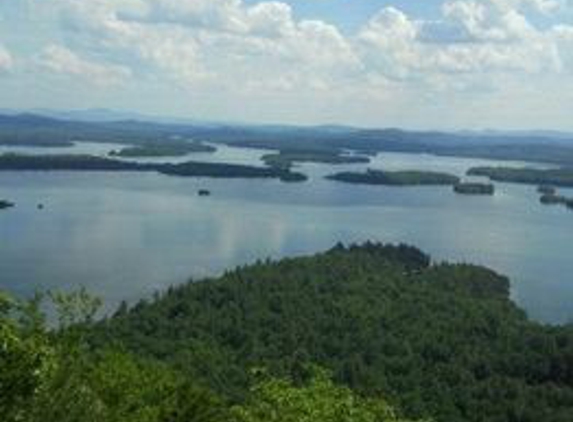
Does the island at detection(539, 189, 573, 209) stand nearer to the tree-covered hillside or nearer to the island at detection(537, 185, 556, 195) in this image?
the island at detection(537, 185, 556, 195)

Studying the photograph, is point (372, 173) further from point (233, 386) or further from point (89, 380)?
point (89, 380)

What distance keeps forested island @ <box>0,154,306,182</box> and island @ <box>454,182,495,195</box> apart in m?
21.8

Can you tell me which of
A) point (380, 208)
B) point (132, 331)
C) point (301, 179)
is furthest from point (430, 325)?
point (301, 179)

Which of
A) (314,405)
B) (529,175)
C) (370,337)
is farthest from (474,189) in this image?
(314,405)

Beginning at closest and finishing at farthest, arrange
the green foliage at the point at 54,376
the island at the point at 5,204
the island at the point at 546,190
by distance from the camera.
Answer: the green foliage at the point at 54,376, the island at the point at 5,204, the island at the point at 546,190

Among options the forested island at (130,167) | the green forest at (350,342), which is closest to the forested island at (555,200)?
the forested island at (130,167)

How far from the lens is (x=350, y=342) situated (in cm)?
5000

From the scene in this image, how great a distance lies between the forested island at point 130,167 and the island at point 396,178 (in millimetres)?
6483

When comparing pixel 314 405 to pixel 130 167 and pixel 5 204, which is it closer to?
pixel 5 204

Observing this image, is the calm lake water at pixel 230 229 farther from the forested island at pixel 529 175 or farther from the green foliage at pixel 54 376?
the green foliage at pixel 54 376

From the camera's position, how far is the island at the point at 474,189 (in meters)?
137

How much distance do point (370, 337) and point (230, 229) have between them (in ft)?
141

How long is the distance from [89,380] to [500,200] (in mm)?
116348

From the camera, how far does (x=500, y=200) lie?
5069 inches
